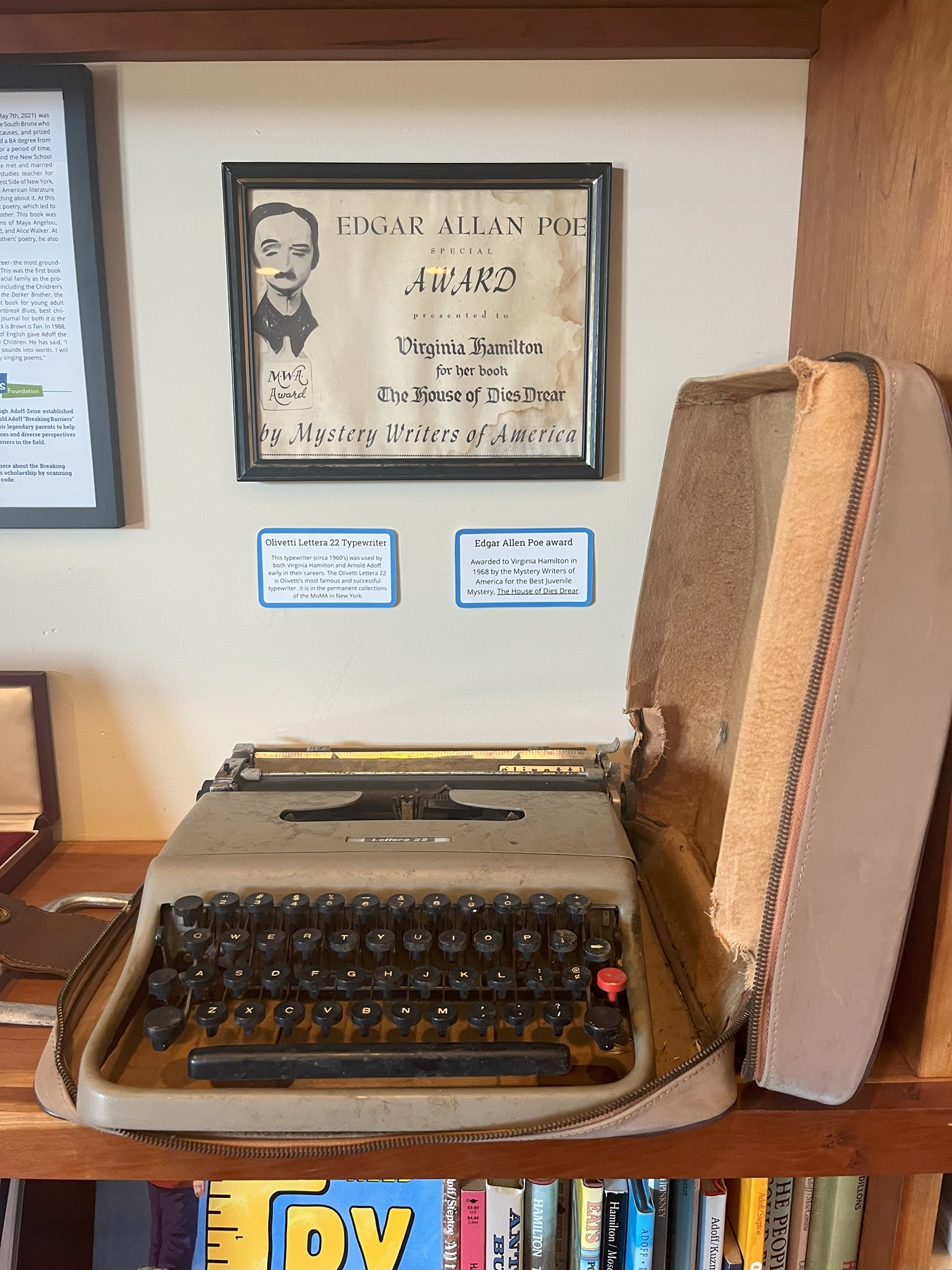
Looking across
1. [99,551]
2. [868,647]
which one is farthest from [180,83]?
[868,647]

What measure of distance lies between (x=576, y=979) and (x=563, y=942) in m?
0.03

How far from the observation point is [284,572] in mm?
1157

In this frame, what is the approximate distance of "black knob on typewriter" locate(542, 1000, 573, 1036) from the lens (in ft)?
2.41

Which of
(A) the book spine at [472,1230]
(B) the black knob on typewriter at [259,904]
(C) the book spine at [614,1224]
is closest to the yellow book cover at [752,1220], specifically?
(C) the book spine at [614,1224]

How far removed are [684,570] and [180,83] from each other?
853 millimetres

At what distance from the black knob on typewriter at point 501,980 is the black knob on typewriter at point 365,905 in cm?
12

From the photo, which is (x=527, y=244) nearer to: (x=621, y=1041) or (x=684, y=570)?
(x=684, y=570)

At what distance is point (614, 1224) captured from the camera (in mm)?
951

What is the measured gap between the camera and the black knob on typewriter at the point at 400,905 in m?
0.80

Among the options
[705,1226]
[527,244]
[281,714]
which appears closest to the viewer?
[705,1226]

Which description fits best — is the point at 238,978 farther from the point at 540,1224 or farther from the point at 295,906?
the point at 540,1224

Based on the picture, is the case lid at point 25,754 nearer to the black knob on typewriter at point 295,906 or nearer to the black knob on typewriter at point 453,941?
the black knob on typewriter at point 295,906

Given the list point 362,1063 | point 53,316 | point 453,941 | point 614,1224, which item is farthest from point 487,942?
point 53,316

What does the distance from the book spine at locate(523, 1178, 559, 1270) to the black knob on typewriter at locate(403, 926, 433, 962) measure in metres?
0.39
